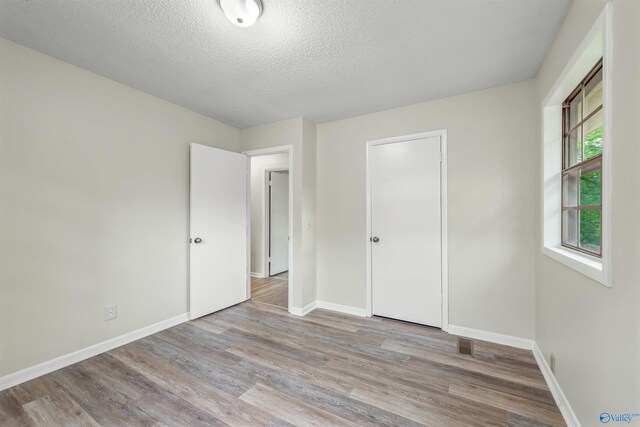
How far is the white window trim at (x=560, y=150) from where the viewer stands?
110 centimetres

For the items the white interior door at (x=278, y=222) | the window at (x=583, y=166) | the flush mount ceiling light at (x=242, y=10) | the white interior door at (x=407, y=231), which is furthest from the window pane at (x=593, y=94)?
the white interior door at (x=278, y=222)

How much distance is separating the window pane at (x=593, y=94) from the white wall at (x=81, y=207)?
135 inches

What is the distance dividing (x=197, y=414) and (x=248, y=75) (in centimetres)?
251

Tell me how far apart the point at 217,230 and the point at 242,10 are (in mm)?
2331

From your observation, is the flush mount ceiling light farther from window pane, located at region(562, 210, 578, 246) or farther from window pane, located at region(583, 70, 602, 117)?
window pane, located at region(562, 210, 578, 246)

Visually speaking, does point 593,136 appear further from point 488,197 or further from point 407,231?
point 407,231

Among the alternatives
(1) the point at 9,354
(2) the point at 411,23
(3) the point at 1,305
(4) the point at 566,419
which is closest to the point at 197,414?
(1) the point at 9,354

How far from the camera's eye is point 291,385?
6.04ft

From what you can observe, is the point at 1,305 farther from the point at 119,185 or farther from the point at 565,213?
the point at 565,213

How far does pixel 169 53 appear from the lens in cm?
193

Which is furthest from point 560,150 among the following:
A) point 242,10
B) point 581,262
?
point 242,10

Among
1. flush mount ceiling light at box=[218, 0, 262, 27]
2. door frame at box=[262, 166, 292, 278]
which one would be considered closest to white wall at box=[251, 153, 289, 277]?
door frame at box=[262, 166, 292, 278]

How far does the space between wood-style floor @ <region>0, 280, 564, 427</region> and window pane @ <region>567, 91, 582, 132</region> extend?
184cm

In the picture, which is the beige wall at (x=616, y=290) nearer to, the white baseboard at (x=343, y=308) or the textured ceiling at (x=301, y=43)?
the textured ceiling at (x=301, y=43)
